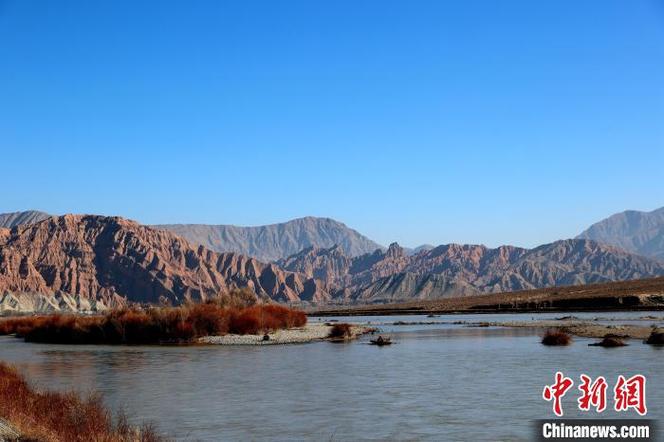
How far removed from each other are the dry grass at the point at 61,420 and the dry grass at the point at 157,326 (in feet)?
126

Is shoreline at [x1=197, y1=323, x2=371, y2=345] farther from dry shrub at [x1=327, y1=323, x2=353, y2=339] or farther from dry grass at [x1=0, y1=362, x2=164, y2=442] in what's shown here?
dry grass at [x1=0, y1=362, x2=164, y2=442]

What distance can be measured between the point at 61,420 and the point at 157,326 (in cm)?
4528

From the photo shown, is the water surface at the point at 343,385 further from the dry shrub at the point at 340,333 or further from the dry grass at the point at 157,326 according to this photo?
the dry shrub at the point at 340,333

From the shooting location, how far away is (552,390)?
25.8 m

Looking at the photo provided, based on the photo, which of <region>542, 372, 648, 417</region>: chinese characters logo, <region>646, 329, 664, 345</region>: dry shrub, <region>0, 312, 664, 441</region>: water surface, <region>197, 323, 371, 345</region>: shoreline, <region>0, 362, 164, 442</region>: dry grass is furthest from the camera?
<region>197, 323, 371, 345</region>: shoreline

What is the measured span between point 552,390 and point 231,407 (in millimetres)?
11061

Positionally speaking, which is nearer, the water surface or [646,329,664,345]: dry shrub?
the water surface

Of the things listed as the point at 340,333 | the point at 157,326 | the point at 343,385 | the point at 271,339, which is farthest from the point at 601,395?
the point at 157,326

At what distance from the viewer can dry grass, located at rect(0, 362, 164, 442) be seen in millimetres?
15859

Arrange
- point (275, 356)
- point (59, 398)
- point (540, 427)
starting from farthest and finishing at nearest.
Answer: point (275, 356) < point (59, 398) < point (540, 427)

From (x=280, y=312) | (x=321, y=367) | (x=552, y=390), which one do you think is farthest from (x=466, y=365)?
(x=280, y=312)

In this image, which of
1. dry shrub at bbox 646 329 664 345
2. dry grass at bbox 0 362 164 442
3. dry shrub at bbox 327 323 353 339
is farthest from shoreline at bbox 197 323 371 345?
dry grass at bbox 0 362 164 442

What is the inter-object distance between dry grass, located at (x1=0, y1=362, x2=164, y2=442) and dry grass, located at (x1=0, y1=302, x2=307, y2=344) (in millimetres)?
38501

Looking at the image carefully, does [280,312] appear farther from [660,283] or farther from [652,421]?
[660,283]
